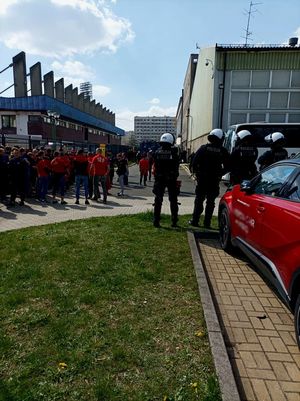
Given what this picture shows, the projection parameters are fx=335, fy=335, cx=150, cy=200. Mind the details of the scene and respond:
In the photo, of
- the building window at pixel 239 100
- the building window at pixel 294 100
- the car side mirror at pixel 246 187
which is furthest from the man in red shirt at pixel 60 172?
the building window at pixel 294 100

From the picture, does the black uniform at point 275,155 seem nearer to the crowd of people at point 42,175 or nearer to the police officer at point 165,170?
the police officer at point 165,170

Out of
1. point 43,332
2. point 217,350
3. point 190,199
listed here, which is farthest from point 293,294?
point 190,199

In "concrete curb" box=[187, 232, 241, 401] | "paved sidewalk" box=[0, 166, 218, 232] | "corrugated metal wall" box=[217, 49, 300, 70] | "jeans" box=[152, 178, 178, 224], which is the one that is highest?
"corrugated metal wall" box=[217, 49, 300, 70]

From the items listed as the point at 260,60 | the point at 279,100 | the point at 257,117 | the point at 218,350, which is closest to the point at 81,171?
the point at 218,350

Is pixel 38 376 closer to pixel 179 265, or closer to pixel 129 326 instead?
pixel 129 326

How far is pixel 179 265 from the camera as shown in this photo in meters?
4.79

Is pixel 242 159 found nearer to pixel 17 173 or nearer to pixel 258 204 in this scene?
pixel 258 204

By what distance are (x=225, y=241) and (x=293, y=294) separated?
278cm

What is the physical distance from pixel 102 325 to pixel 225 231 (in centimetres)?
315

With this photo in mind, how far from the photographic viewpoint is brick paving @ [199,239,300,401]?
2.51m

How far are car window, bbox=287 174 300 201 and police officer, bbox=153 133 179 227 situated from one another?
368cm

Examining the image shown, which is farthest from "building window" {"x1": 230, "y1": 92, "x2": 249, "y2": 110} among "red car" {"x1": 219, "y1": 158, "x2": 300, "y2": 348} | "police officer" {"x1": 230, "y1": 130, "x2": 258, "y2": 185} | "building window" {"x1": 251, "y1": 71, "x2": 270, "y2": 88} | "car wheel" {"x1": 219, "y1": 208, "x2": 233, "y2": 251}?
"red car" {"x1": 219, "y1": 158, "x2": 300, "y2": 348}

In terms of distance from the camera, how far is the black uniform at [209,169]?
6.75 metres

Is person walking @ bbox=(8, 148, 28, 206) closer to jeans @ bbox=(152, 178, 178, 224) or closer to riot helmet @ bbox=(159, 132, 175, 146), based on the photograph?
jeans @ bbox=(152, 178, 178, 224)
